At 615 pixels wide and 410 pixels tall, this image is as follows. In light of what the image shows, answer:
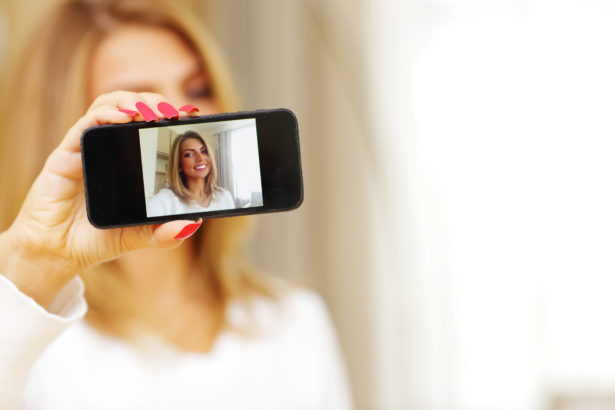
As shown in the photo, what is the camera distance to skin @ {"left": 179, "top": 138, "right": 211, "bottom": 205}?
401 millimetres

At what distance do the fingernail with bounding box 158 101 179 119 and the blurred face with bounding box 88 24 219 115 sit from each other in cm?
32

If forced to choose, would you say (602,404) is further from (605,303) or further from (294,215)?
(294,215)

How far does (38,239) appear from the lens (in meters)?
0.45

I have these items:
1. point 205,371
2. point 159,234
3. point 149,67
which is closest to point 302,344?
point 205,371

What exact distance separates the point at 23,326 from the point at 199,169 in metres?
0.20

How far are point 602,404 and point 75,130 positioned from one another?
1.32 meters

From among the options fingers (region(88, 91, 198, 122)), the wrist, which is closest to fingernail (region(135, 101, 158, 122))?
fingers (region(88, 91, 198, 122))

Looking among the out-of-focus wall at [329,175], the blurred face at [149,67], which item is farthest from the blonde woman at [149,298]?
the out-of-focus wall at [329,175]

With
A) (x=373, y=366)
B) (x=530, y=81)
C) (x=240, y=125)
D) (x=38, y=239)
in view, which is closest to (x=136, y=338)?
(x=38, y=239)

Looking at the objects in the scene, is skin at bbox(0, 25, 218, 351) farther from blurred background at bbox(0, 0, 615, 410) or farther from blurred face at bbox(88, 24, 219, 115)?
blurred background at bbox(0, 0, 615, 410)

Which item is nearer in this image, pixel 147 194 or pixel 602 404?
pixel 147 194

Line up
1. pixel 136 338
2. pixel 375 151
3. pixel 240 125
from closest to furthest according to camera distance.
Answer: pixel 240 125, pixel 136 338, pixel 375 151

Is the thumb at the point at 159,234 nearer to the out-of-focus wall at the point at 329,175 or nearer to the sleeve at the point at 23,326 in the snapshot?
the sleeve at the point at 23,326

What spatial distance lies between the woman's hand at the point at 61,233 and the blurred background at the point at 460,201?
34.8 inches
